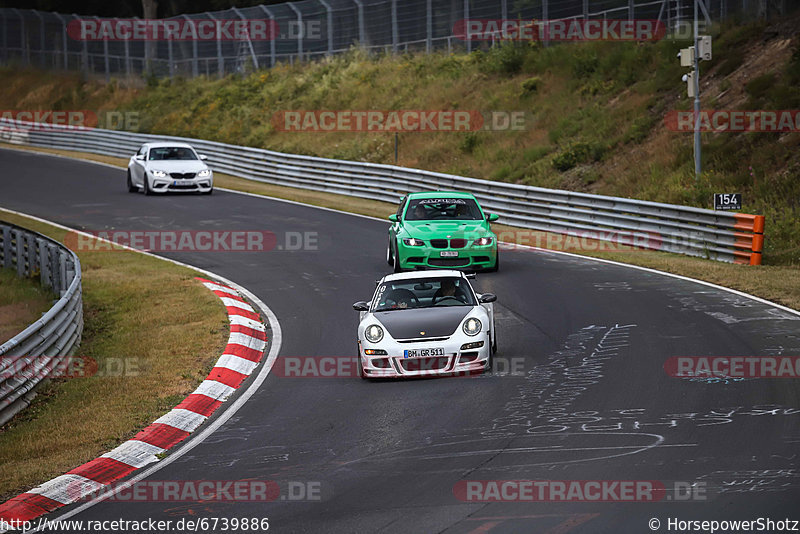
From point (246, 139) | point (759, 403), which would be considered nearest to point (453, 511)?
point (759, 403)

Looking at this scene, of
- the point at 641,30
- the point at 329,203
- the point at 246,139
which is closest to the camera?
the point at 329,203

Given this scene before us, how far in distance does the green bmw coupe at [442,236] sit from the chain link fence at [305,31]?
1665 centimetres

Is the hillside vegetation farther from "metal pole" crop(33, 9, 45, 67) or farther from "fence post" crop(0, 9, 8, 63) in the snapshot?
"fence post" crop(0, 9, 8, 63)

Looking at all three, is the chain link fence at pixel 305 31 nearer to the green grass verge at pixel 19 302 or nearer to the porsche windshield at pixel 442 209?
the porsche windshield at pixel 442 209

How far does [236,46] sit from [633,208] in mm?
33998

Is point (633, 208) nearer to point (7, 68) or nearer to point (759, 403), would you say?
point (759, 403)

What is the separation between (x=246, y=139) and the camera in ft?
151

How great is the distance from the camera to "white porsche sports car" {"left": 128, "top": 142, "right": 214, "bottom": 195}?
32.0 m

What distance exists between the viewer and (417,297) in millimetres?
13867
